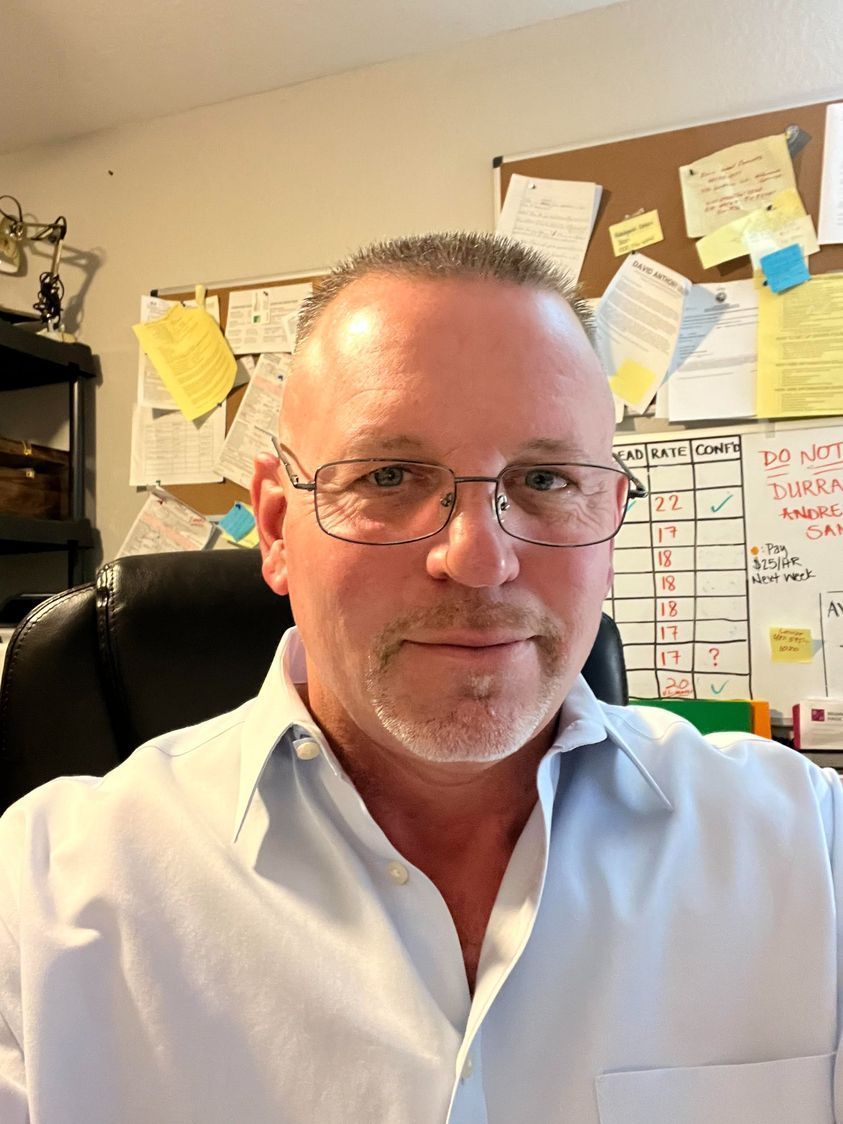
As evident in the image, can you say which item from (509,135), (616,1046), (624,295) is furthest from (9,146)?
(616,1046)

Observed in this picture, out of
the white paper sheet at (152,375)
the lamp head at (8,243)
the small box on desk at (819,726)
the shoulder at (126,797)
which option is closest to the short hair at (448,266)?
the shoulder at (126,797)

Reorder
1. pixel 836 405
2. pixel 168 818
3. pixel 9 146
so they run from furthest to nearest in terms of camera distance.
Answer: pixel 9 146 → pixel 836 405 → pixel 168 818

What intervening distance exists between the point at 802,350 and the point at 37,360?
1.73 meters

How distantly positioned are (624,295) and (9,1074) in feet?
5.19

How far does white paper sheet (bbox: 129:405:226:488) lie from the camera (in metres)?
1.86

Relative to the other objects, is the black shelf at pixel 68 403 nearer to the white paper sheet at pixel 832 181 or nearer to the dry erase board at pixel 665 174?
the dry erase board at pixel 665 174

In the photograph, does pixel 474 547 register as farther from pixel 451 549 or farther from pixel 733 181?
pixel 733 181

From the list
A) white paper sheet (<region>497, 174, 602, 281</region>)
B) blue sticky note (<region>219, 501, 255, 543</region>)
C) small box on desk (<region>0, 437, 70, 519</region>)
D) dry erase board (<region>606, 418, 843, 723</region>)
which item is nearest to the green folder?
dry erase board (<region>606, 418, 843, 723</region>)

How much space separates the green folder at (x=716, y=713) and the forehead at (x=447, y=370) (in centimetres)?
88

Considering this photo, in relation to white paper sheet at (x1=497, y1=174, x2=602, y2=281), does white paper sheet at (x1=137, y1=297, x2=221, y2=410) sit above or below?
below

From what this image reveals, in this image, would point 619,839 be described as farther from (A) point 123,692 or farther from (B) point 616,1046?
(A) point 123,692

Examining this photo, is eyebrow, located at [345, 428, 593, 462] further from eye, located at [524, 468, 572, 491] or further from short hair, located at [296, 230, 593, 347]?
short hair, located at [296, 230, 593, 347]

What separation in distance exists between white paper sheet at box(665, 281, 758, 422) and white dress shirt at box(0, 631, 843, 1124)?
38.0 inches

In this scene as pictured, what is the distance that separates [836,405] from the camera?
143 centimetres
